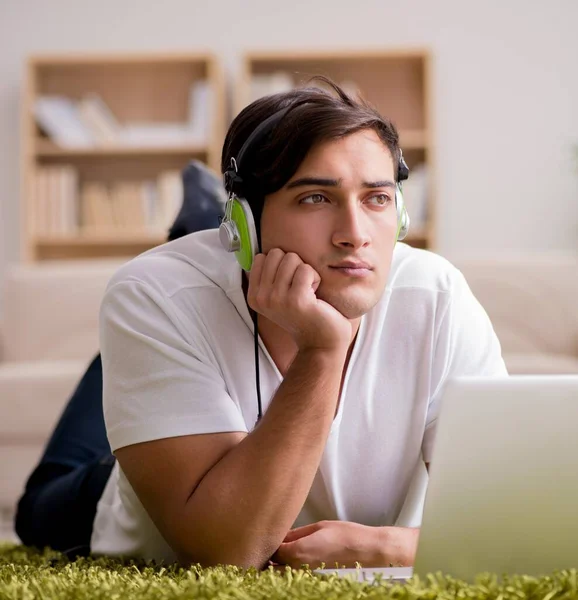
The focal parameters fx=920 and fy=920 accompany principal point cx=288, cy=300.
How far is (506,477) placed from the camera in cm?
68

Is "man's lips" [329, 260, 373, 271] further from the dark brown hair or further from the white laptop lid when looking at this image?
the white laptop lid

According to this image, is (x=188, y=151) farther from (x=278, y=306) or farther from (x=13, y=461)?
(x=278, y=306)

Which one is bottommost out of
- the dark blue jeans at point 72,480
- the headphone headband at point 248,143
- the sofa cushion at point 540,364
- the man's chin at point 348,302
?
the dark blue jeans at point 72,480

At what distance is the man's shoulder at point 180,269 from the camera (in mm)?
1174

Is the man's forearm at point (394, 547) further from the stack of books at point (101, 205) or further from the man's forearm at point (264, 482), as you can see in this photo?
the stack of books at point (101, 205)

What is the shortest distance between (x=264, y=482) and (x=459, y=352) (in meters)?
0.36

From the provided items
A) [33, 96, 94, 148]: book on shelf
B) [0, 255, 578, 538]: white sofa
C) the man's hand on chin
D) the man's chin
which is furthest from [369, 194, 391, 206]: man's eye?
[33, 96, 94, 148]: book on shelf

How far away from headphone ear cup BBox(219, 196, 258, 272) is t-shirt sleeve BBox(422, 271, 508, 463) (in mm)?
286

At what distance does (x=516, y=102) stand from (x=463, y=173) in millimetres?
448

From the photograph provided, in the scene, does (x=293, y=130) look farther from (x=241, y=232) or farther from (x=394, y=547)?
(x=394, y=547)

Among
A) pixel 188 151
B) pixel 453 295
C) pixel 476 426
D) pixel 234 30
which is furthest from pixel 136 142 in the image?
pixel 476 426

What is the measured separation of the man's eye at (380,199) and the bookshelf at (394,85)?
326cm

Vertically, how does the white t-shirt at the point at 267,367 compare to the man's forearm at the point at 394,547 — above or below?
above

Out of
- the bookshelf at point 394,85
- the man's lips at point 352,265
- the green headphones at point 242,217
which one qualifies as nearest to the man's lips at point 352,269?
the man's lips at point 352,265
